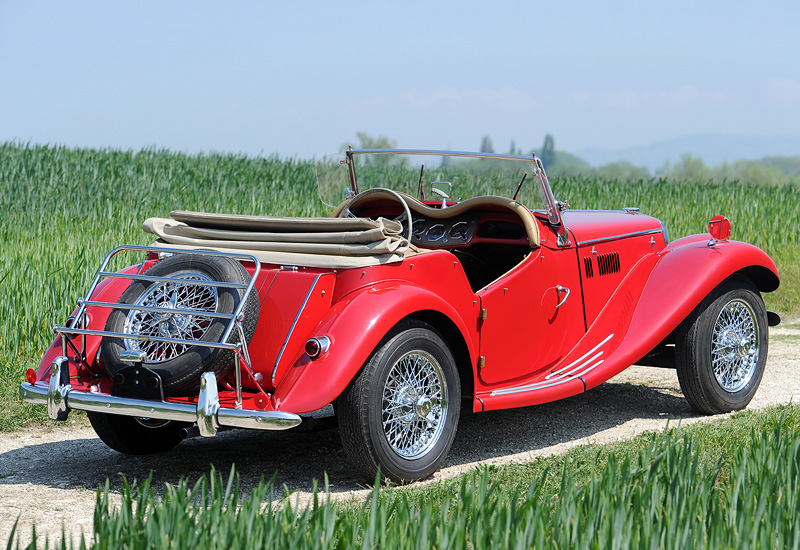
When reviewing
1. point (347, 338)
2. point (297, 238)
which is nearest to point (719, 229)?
point (297, 238)

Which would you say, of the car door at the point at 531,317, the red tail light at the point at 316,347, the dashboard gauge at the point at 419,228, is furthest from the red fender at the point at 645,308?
the red tail light at the point at 316,347

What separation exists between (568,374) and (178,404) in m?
2.60

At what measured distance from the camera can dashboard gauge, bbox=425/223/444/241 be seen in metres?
6.31

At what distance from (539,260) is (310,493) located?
2079 mm

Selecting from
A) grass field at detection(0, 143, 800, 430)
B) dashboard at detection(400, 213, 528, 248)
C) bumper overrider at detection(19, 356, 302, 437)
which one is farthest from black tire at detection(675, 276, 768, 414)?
grass field at detection(0, 143, 800, 430)

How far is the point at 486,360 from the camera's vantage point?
17.8ft

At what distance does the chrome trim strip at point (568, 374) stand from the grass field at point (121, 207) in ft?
11.4

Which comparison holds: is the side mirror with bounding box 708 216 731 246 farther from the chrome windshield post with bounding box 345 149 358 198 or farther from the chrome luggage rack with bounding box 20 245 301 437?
the chrome luggage rack with bounding box 20 245 301 437

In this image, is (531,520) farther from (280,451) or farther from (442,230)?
(442,230)

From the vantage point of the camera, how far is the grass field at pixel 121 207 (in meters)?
7.56

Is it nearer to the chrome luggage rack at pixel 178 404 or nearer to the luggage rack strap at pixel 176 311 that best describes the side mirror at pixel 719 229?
the chrome luggage rack at pixel 178 404

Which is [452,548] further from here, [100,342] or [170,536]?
[100,342]

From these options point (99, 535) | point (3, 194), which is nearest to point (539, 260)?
point (99, 535)

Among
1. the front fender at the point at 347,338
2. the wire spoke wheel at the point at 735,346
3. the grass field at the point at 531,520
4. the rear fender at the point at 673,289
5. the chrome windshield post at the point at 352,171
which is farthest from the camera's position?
the chrome windshield post at the point at 352,171
